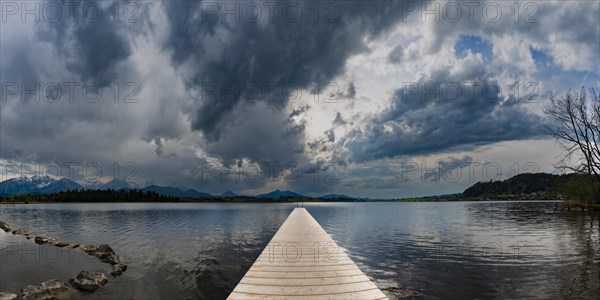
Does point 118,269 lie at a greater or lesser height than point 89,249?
greater

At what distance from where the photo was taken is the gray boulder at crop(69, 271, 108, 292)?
538 inches

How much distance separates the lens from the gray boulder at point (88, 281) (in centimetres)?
1367

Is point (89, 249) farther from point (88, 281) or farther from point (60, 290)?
point (60, 290)

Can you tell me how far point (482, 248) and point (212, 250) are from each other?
19196mm

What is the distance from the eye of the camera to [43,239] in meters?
26.2

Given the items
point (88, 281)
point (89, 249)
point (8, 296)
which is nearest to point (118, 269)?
point (88, 281)

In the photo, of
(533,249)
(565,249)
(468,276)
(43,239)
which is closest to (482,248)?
(533,249)

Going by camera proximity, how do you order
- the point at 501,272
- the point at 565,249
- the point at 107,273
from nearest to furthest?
the point at 501,272
the point at 107,273
the point at 565,249

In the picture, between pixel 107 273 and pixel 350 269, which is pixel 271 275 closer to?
pixel 350 269

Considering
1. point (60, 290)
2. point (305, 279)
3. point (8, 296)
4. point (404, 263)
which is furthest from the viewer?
point (404, 263)

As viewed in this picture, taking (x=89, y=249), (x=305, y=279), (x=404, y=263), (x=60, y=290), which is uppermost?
(x=305, y=279)

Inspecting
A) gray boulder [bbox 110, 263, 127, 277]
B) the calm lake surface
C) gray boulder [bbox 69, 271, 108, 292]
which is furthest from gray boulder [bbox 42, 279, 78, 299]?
gray boulder [bbox 110, 263, 127, 277]

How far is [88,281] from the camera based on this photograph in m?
14.0

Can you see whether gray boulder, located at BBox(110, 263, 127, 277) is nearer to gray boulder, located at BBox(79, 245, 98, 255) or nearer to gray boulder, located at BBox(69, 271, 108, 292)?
gray boulder, located at BBox(69, 271, 108, 292)
